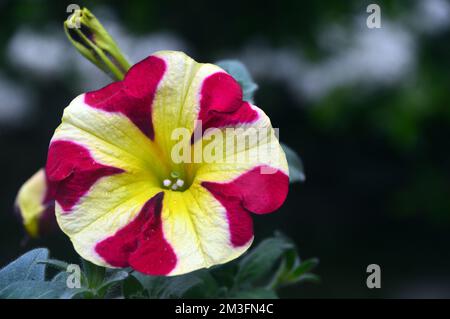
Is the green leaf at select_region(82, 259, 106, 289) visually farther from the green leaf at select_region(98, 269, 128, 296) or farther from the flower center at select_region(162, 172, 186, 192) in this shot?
the flower center at select_region(162, 172, 186, 192)

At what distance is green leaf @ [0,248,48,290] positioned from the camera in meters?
0.56

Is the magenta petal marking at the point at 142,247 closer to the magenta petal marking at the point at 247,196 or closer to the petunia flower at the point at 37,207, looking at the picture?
the magenta petal marking at the point at 247,196

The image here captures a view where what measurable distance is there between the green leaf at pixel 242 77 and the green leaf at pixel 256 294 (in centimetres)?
20

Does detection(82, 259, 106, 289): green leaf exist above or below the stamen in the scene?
below

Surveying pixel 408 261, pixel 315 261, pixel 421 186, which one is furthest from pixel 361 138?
pixel 315 261

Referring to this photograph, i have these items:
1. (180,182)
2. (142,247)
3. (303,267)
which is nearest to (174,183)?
(180,182)

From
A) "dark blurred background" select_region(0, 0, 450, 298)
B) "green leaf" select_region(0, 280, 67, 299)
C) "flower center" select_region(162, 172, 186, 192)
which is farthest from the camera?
"dark blurred background" select_region(0, 0, 450, 298)

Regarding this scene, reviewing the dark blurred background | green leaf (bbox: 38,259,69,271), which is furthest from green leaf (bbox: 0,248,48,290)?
the dark blurred background

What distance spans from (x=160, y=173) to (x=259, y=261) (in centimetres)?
18

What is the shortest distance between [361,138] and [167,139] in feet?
8.50

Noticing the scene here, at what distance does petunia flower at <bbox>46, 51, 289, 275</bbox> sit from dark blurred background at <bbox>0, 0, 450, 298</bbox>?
2009 millimetres

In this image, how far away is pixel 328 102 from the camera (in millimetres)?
2758

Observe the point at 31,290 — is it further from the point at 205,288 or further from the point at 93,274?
the point at 205,288
